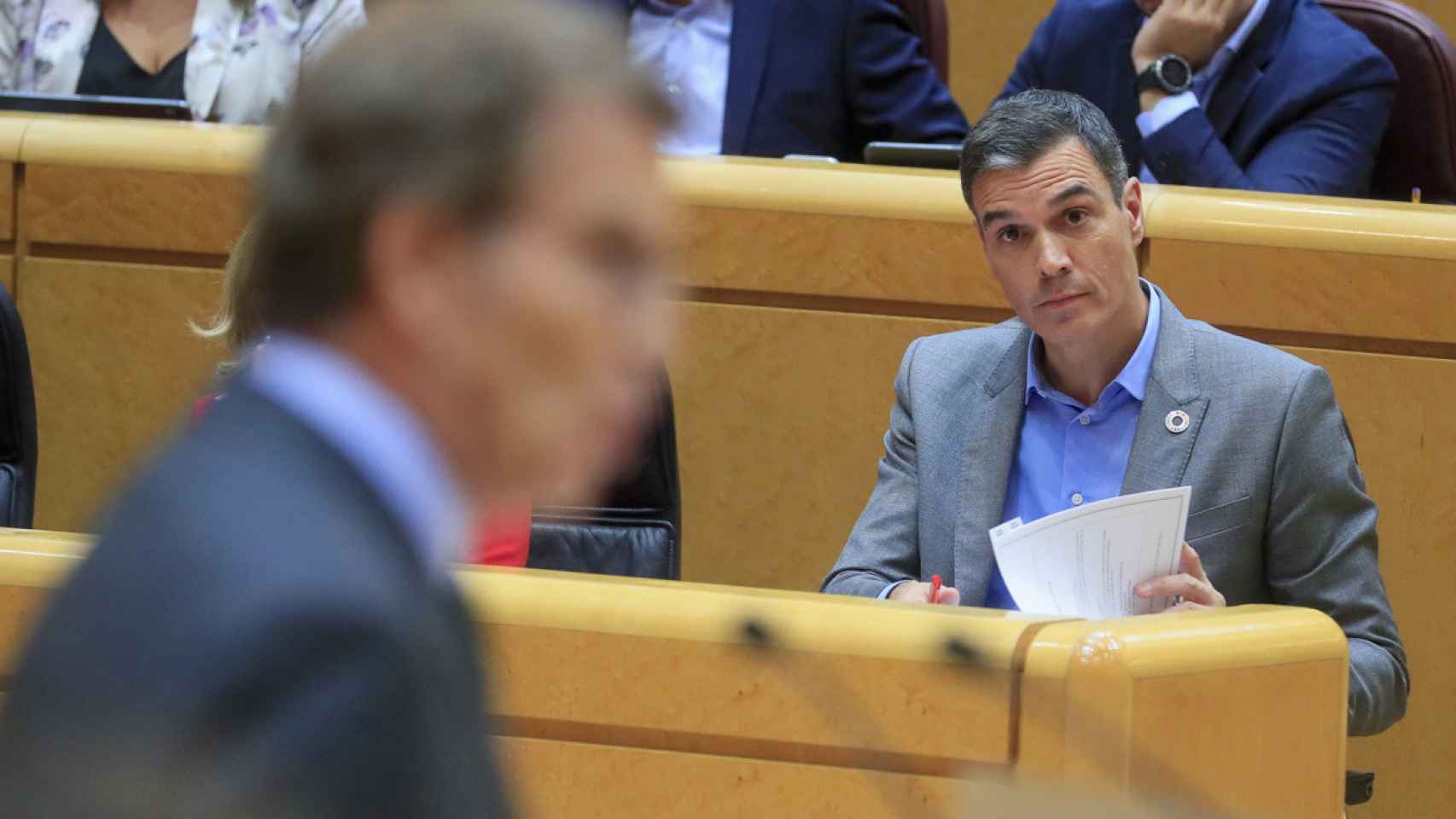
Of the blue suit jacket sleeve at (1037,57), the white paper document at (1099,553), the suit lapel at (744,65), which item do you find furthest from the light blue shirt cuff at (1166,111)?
the white paper document at (1099,553)

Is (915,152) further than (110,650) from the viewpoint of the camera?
Yes

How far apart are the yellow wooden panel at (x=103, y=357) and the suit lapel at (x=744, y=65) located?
2.70ft

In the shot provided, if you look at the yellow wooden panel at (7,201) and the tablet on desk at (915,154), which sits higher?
the tablet on desk at (915,154)

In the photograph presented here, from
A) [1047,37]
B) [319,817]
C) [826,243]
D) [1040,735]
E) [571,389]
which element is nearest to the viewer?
[319,817]

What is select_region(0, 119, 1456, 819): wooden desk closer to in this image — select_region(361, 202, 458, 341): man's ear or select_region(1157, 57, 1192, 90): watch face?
select_region(1157, 57, 1192, 90): watch face

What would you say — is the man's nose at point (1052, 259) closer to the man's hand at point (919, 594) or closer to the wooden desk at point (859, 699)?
the man's hand at point (919, 594)

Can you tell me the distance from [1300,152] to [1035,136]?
2.43 ft

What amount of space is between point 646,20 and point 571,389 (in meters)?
2.54

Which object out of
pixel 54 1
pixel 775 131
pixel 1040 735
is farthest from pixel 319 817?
pixel 54 1

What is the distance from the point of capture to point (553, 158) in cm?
59

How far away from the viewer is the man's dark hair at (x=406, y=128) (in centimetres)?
58

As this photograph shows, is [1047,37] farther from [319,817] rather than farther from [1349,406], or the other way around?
[319,817]

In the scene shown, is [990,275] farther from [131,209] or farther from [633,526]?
[131,209]

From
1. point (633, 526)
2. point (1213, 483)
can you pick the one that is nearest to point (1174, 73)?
point (1213, 483)
